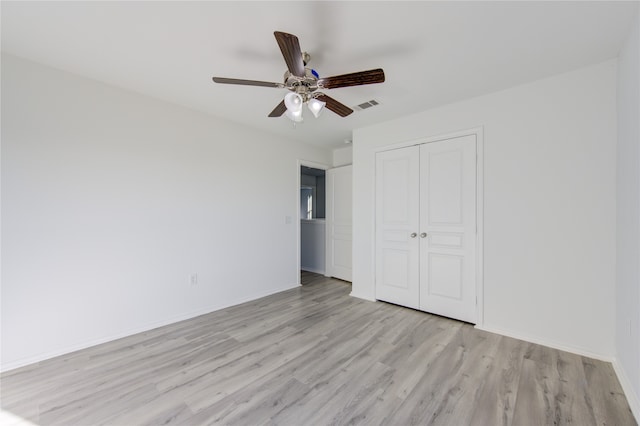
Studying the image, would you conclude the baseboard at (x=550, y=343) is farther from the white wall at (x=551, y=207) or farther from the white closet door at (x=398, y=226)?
the white closet door at (x=398, y=226)

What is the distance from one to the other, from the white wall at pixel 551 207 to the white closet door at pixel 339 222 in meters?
2.07

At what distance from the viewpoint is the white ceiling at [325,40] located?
5.25ft

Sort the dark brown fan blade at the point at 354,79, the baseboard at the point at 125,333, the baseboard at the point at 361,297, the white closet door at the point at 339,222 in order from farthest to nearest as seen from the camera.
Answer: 1. the white closet door at the point at 339,222
2. the baseboard at the point at 361,297
3. the baseboard at the point at 125,333
4. the dark brown fan blade at the point at 354,79

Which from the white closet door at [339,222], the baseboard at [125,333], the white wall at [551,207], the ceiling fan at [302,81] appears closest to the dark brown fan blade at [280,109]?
the ceiling fan at [302,81]

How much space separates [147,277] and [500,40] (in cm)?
383

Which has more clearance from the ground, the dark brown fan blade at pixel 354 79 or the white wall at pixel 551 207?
the dark brown fan blade at pixel 354 79

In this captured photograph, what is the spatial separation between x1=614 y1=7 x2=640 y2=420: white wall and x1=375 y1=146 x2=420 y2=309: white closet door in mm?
1653

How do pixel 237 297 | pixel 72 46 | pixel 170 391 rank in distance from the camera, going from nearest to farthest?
pixel 170 391 → pixel 72 46 → pixel 237 297

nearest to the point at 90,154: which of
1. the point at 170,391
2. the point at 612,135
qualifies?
the point at 170,391

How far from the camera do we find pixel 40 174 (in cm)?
217

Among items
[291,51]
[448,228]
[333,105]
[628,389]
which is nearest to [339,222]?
[448,228]

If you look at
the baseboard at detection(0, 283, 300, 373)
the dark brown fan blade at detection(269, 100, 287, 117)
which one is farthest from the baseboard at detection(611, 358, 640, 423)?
the baseboard at detection(0, 283, 300, 373)

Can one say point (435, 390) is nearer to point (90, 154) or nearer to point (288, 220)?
point (288, 220)

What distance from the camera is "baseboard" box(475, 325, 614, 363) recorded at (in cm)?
213
